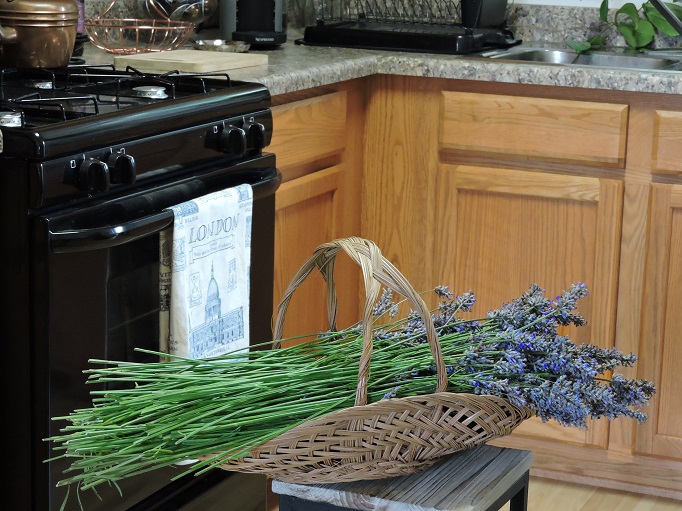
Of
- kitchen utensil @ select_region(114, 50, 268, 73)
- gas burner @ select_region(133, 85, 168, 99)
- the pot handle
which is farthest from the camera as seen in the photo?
kitchen utensil @ select_region(114, 50, 268, 73)

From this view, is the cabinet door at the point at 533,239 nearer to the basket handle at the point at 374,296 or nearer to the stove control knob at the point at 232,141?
the stove control knob at the point at 232,141

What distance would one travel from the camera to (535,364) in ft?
3.96

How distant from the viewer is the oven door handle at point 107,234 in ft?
4.78

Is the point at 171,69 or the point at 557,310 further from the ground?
the point at 171,69

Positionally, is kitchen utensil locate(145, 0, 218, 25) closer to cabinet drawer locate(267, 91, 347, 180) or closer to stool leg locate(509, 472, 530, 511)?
cabinet drawer locate(267, 91, 347, 180)

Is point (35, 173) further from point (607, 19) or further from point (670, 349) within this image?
point (607, 19)

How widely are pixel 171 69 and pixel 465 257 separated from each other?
867 mm

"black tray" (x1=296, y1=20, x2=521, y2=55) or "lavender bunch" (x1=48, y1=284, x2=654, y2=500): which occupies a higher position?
"black tray" (x1=296, y1=20, x2=521, y2=55)

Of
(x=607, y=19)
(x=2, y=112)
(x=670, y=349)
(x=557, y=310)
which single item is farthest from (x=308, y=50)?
(x=557, y=310)

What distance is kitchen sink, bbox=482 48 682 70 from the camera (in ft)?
8.96

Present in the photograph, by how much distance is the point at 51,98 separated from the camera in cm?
163

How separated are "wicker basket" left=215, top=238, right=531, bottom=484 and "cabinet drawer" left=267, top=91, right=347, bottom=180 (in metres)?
1.11

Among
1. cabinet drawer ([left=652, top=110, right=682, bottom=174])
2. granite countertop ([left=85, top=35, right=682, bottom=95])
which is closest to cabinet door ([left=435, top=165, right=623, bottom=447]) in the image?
cabinet drawer ([left=652, top=110, right=682, bottom=174])

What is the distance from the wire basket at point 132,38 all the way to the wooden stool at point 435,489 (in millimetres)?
1362
